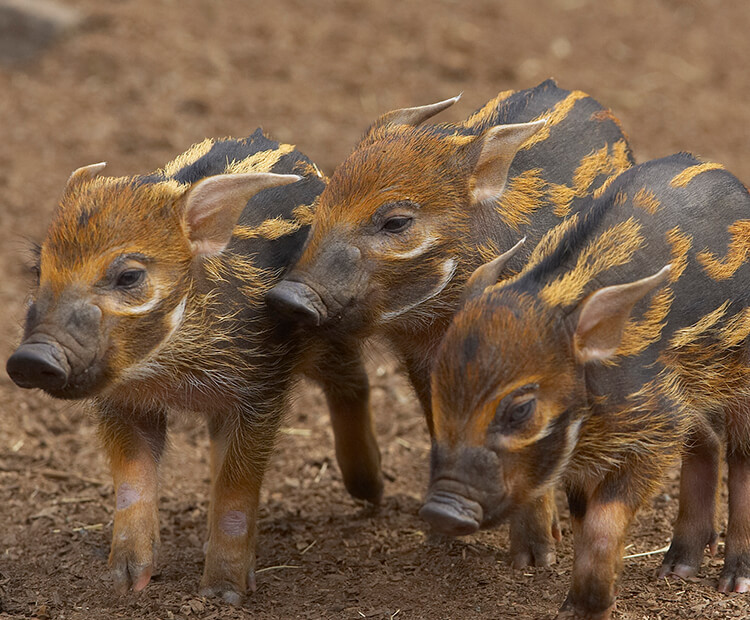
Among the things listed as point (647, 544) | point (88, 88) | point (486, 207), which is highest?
point (88, 88)

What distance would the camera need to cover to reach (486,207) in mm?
4855

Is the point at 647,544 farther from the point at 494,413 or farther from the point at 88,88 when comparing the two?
the point at 88,88

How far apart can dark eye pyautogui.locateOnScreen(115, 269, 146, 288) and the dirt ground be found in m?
1.17

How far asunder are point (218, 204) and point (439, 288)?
0.94 metres

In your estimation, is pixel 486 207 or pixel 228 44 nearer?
pixel 486 207

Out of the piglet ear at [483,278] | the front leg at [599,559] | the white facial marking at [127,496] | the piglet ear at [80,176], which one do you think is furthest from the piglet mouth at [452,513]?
the piglet ear at [80,176]

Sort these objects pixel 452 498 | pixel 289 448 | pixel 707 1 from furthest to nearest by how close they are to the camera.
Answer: pixel 707 1
pixel 289 448
pixel 452 498

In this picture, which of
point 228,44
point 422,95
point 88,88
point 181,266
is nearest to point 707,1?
point 422,95

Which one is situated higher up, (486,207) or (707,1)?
(707,1)

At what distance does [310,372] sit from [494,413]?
1.65m

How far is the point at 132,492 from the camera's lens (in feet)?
15.8

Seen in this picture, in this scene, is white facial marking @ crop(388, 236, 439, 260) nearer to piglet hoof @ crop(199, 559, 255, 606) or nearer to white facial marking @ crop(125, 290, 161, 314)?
white facial marking @ crop(125, 290, 161, 314)

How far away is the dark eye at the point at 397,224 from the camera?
4.70 meters

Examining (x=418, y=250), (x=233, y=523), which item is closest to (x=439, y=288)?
(x=418, y=250)
